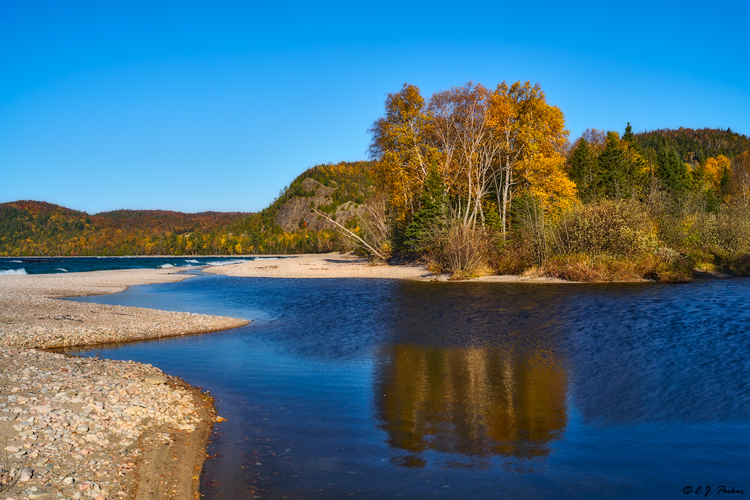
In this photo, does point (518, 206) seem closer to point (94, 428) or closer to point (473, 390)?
point (473, 390)

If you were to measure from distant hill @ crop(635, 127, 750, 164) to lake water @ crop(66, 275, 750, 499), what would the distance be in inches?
4422

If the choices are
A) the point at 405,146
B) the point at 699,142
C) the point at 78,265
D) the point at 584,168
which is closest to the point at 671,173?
the point at 584,168

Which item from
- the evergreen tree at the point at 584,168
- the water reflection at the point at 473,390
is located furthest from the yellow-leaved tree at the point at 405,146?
the water reflection at the point at 473,390

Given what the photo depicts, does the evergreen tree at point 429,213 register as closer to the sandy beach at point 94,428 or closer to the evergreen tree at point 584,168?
the evergreen tree at point 584,168

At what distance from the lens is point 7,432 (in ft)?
22.1

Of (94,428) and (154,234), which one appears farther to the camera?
(154,234)

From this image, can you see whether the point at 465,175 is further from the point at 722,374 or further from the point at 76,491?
the point at 76,491

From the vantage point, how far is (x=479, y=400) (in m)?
10.5

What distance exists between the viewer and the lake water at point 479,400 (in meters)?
6.99

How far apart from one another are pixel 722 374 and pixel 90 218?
728ft

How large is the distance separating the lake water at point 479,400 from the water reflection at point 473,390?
5 cm

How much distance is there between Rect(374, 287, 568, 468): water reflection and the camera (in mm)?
8219

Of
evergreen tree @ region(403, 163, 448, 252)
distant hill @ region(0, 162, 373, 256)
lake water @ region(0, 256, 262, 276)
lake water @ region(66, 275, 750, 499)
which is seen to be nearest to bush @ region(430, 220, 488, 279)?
evergreen tree @ region(403, 163, 448, 252)

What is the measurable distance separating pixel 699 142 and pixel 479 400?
16533cm
